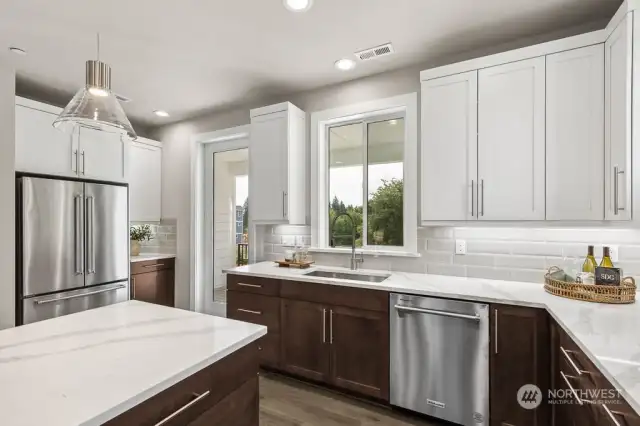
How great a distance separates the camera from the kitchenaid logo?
3.63 feet

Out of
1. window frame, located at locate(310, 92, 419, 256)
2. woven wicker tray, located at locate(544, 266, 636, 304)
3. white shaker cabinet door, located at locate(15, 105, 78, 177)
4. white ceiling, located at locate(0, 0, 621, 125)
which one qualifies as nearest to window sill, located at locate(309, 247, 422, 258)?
window frame, located at locate(310, 92, 419, 256)

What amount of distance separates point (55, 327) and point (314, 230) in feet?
7.26

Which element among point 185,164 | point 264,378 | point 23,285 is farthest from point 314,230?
point 23,285

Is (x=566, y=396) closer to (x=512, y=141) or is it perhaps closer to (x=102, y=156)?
(x=512, y=141)

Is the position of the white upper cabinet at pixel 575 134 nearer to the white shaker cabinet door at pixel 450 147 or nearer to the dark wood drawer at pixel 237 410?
the white shaker cabinet door at pixel 450 147

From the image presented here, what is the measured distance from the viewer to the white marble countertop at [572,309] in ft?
3.51

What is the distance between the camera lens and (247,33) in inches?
90.4

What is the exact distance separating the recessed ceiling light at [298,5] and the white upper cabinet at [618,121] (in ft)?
5.65

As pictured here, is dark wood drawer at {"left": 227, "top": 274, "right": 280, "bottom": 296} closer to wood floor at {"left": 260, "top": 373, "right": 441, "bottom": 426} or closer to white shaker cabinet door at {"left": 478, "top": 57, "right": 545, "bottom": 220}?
wood floor at {"left": 260, "top": 373, "right": 441, "bottom": 426}

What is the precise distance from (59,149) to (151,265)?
5.29ft

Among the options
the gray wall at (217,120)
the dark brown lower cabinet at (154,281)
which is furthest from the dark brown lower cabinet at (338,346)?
the dark brown lower cabinet at (154,281)

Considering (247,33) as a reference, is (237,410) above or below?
below


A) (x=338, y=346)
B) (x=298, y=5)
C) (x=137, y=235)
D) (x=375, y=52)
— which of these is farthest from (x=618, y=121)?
(x=137, y=235)

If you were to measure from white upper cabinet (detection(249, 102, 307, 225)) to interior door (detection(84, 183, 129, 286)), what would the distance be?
145cm
